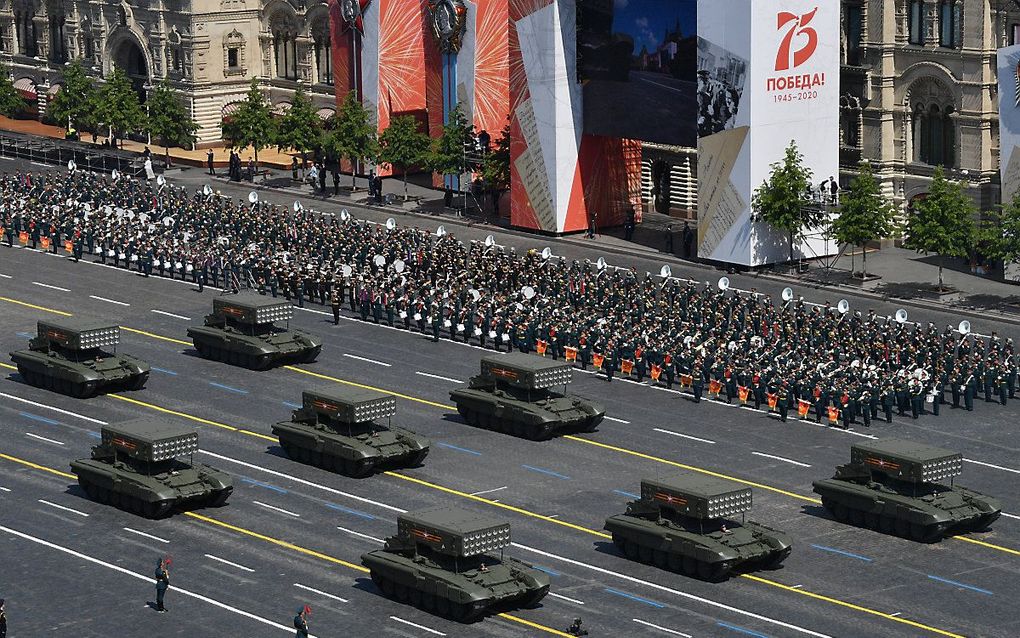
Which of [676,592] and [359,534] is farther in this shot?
[359,534]

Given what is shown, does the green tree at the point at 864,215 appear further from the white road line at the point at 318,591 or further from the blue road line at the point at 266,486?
the white road line at the point at 318,591

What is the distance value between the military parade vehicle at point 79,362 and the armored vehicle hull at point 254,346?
4.42 metres

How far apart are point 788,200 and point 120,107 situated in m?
57.4

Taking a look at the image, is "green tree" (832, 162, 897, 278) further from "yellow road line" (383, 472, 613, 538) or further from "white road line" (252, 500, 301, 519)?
"white road line" (252, 500, 301, 519)

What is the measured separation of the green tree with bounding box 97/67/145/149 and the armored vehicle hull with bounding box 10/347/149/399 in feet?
191

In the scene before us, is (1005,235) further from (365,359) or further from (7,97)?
(7,97)

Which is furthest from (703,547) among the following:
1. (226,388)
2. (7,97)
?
(7,97)

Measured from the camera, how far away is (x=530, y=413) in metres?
85.0

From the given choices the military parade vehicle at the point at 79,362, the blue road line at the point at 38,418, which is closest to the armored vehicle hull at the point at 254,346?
the military parade vehicle at the point at 79,362

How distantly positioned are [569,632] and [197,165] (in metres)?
89.0

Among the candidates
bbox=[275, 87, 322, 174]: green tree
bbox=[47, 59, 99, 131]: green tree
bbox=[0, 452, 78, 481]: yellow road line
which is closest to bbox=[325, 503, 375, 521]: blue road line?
bbox=[0, 452, 78, 481]: yellow road line

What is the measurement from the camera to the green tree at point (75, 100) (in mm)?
154625

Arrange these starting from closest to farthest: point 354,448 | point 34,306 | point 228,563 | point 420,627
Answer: point 420,627
point 228,563
point 354,448
point 34,306

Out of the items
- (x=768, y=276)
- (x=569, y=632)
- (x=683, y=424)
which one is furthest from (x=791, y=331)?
(x=569, y=632)
